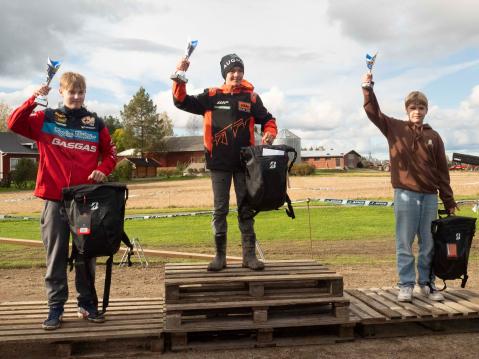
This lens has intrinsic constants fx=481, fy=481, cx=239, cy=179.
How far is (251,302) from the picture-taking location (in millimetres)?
4902

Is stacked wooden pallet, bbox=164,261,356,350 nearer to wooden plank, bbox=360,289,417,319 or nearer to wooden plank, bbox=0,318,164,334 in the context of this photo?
wooden plank, bbox=0,318,164,334

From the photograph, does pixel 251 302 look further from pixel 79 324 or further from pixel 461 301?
pixel 461 301

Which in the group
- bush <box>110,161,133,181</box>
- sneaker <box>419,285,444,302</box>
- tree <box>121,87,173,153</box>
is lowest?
sneaker <box>419,285,444,302</box>

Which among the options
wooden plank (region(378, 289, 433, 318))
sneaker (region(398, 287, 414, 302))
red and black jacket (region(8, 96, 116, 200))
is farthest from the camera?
sneaker (region(398, 287, 414, 302))

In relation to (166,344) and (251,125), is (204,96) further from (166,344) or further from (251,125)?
(166,344)

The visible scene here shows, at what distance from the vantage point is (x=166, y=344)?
16.1 ft

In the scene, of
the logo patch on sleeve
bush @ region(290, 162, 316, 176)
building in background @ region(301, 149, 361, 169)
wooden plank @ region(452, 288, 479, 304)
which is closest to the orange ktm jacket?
the logo patch on sleeve

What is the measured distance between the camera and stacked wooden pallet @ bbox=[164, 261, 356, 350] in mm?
4840

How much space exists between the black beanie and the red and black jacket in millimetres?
1561

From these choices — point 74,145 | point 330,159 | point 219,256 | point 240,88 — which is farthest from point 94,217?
point 330,159

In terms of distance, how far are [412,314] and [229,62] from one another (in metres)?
3.40

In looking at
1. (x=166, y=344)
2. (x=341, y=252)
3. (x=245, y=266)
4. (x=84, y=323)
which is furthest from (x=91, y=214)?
(x=341, y=252)

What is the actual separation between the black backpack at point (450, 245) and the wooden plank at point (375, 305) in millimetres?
809

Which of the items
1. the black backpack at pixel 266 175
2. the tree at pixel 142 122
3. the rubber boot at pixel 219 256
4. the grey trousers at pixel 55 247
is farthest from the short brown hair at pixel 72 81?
the tree at pixel 142 122
